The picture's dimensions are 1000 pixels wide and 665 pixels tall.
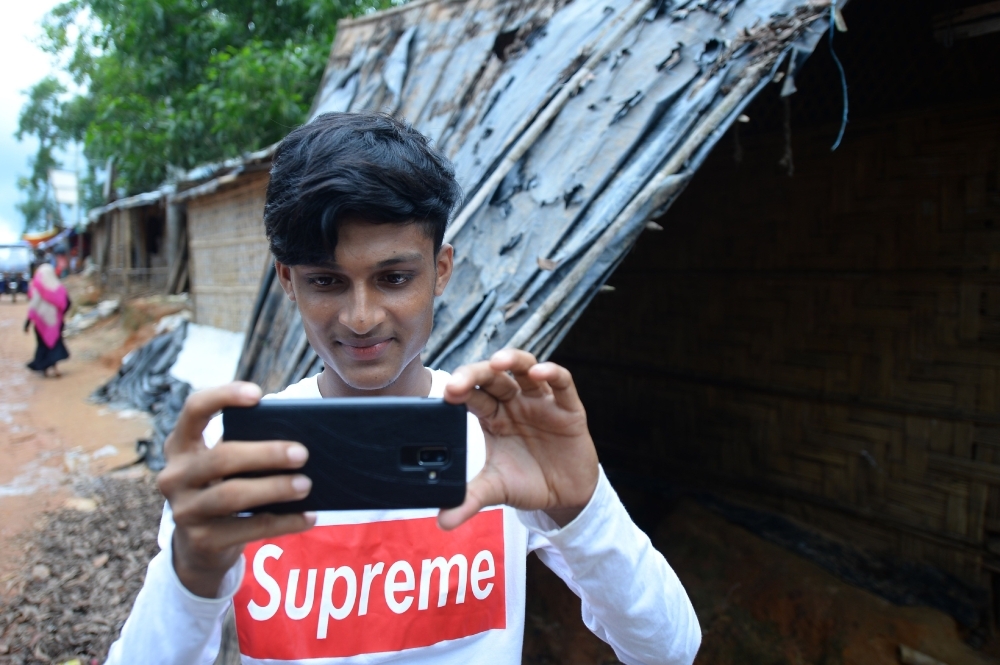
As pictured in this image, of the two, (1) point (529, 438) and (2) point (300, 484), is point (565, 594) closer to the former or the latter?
(1) point (529, 438)

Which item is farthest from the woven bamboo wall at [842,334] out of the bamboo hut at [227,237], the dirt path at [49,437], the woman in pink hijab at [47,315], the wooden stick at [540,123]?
the woman in pink hijab at [47,315]

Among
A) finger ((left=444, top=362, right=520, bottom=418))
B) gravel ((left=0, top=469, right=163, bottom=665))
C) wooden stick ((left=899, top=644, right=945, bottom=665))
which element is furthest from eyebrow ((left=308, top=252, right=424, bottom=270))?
wooden stick ((left=899, top=644, right=945, bottom=665))

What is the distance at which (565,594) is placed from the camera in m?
3.87

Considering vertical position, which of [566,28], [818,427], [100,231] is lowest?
[818,427]

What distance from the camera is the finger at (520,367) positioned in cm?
84

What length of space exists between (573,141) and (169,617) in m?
2.18

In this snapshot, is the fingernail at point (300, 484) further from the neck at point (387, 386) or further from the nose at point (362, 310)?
the neck at point (387, 386)

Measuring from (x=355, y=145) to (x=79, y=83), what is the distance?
24074 millimetres

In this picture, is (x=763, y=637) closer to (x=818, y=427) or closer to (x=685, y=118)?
(x=818, y=427)

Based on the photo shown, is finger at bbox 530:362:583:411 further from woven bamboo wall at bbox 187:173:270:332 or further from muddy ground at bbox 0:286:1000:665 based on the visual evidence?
woven bamboo wall at bbox 187:173:270:332

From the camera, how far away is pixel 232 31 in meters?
10.2

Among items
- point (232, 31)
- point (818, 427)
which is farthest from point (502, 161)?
point (232, 31)

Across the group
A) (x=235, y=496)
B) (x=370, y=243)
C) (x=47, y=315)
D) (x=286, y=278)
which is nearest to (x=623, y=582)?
(x=235, y=496)

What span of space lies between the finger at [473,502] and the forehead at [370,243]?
0.46 m
